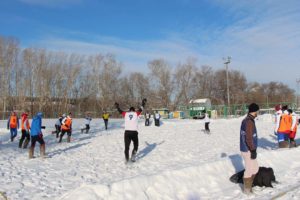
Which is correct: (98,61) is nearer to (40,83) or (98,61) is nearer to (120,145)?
(40,83)

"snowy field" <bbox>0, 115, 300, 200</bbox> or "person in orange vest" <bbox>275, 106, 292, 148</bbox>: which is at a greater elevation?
"person in orange vest" <bbox>275, 106, 292, 148</bbox>

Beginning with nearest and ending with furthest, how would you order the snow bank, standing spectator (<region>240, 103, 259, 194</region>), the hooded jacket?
the snow bank → standing spectator (<region>240, 103, 259, 194</region>) → the hooded jacket

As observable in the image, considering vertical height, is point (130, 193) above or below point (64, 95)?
below

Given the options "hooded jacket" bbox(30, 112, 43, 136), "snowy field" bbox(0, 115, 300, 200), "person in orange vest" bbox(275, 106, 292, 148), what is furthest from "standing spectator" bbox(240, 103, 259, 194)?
"hooded jacket" bbox(30, 112, 43, 136)

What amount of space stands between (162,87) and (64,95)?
20.6 meters

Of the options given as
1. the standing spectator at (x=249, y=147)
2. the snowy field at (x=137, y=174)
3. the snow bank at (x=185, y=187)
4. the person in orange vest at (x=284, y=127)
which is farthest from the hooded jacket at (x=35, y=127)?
the person in orange vest at (x=284, y=127)

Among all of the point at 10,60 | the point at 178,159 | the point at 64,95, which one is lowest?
the point at 178,159

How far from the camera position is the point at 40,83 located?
206ft

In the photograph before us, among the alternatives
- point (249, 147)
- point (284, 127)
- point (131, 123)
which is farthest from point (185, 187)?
point (284, 127)

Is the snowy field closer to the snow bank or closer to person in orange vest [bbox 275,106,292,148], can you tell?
the snow bank

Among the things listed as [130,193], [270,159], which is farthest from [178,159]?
[130,193]

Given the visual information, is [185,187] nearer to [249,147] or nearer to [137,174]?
[249,147]

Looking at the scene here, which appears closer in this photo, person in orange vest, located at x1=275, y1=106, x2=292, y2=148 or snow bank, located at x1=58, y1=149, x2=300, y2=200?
snow bank, located at x1=58, y1=149, x2=300, y2=200

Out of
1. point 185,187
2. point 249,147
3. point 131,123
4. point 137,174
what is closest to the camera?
→ point 249,147
